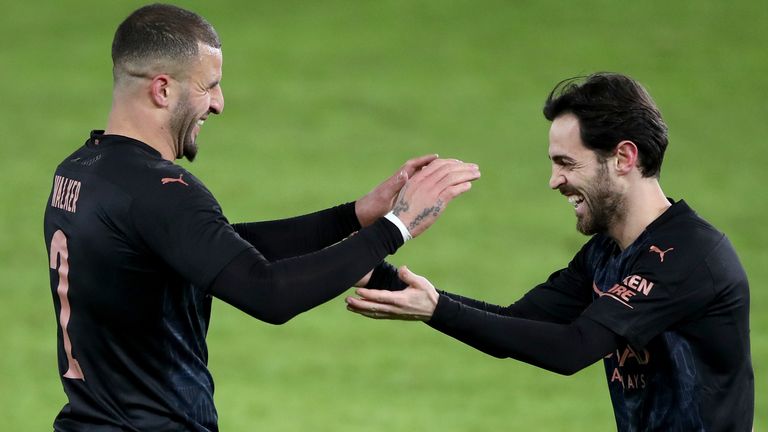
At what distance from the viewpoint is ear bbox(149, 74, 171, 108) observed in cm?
386

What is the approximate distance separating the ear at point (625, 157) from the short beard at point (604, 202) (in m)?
0.05

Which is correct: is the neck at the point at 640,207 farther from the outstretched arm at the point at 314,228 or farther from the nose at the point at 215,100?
the nose at the point at 215,100

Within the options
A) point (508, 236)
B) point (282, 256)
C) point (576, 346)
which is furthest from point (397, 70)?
point (576, 346)

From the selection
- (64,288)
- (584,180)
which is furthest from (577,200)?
(64,288)

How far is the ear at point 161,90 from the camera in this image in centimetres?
386

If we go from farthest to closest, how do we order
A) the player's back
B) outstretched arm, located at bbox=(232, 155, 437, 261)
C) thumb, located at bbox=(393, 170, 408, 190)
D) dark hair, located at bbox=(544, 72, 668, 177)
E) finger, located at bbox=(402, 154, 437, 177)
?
outstretched arm, located at bbox=(232, 155, 437, 261) → thumb, located at bbox=(393, 170, 408, 190) → finger, located at bbox=(402, 154, 437, 177) → dark hair, located at bbox=(544, 72, 668, 177) → the player's back

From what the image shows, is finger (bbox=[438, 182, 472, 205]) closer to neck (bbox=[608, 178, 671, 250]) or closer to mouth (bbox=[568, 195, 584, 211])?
mouth (bbox=[568, 195, 584, 211])

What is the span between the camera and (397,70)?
1247 centimetres

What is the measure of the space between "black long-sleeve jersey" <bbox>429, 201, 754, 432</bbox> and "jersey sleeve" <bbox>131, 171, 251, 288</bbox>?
811mm

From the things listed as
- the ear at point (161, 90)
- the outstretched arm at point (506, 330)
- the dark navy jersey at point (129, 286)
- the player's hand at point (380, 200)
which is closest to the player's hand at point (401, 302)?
the outstretched arm at point (506, 330)

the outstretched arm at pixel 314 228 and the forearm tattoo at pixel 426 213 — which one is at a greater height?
the outstretched arm at pixel 314 228

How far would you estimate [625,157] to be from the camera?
4.25 metres

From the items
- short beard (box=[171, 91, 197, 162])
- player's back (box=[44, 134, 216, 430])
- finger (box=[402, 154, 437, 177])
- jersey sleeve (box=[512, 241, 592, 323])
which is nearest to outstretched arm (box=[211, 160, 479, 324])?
player's back (box=[44, 134, 216, 430])

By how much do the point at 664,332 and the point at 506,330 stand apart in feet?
1.71
